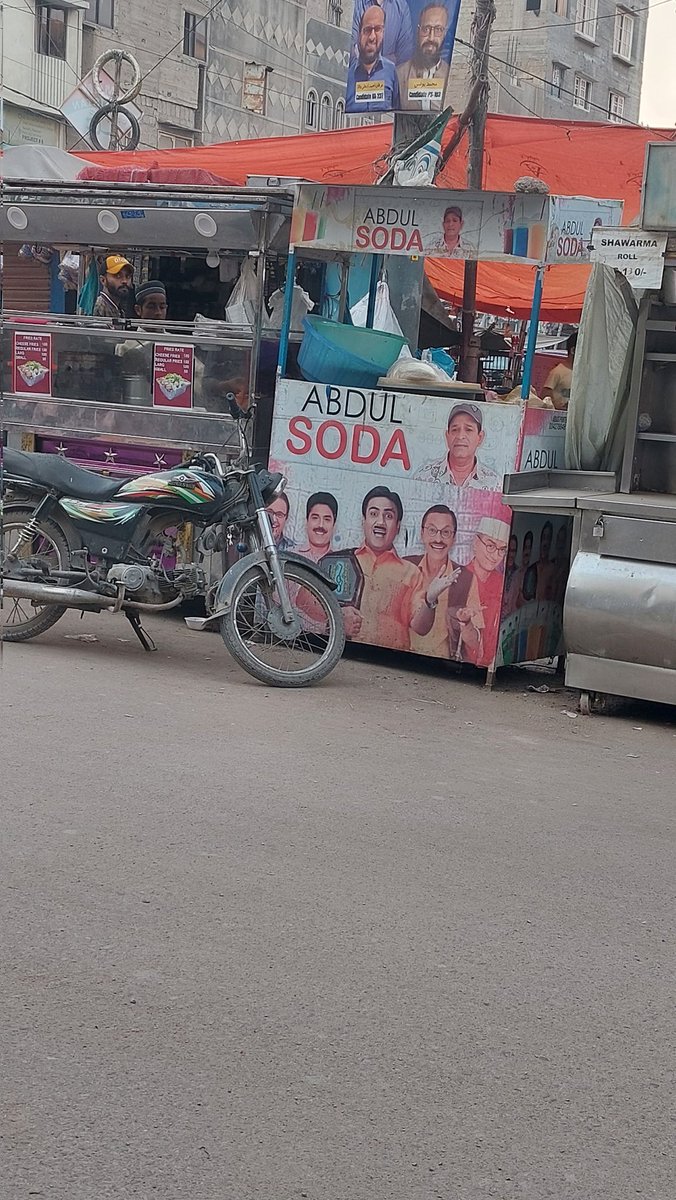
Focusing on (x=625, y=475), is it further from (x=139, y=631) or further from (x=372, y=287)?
(x=139, y=631)

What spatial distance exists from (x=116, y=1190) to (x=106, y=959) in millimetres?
1039

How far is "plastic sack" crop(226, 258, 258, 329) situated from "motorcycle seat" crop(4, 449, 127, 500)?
1.64 m

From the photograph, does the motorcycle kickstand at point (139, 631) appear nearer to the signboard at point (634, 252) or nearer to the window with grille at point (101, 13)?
the signboard at point (634, 252)

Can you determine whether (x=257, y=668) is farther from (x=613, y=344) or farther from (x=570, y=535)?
(x=613, y=344)

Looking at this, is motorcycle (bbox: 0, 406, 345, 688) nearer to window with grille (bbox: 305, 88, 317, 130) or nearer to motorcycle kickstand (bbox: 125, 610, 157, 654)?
motorcycle kickstand (bbox: 125, 610, 157, 654)

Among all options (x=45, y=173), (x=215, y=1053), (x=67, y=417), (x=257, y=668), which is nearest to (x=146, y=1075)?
(x=215, y=1053)

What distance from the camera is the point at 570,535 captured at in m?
8.50

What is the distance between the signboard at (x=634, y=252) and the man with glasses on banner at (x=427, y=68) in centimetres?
390

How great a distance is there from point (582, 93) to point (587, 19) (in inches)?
92.9

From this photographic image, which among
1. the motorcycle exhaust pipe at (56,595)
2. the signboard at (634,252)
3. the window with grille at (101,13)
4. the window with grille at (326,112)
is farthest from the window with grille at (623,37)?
the motorcycle exhaust pipe at (56,595)

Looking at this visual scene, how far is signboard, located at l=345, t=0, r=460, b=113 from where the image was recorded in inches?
416

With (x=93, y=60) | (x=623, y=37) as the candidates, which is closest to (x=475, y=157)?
(x=93, y=60)

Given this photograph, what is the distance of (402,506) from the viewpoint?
27.0 ft

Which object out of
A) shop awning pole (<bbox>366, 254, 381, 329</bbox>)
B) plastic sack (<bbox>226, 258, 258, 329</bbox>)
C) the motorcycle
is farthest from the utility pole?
the motorcycle
